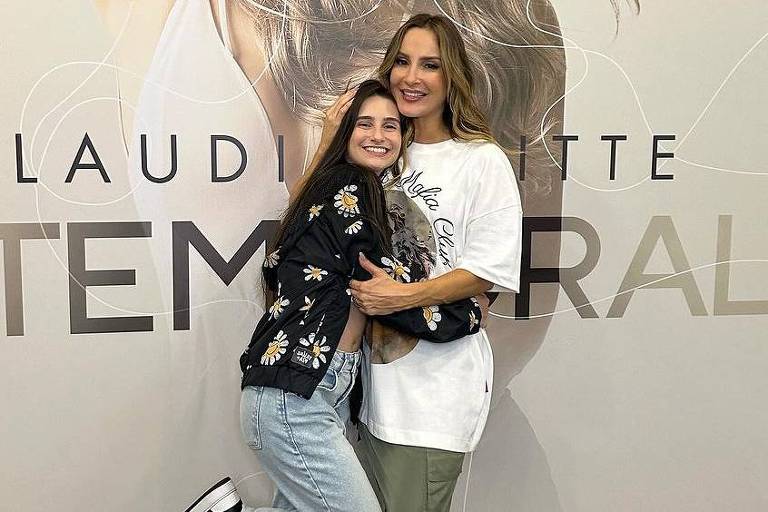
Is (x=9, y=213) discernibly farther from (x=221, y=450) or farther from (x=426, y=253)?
(x=426, y=253)

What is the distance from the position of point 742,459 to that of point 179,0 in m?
2.13

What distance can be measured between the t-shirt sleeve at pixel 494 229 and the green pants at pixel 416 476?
43 centimetres

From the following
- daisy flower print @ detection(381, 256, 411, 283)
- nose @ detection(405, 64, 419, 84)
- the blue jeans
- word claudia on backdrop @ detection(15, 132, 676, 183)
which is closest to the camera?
the blue jeans

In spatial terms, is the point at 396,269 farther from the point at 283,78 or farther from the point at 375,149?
the point at 283,78

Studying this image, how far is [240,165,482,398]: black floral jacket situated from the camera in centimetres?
167

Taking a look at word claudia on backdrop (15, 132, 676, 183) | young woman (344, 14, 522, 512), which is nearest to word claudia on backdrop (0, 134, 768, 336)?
word claudia on backdrop (15, 132, 676, 183)

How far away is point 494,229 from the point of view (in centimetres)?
187

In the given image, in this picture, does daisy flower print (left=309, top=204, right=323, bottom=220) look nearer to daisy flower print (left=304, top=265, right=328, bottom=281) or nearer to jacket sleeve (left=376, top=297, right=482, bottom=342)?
daisy flower print (left=304, top=265, right=328, bottom=281)

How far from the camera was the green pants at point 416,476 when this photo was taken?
1.86 metres

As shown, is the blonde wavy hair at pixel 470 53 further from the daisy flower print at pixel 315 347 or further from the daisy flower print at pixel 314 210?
the daisy flower print at pixel 315 347

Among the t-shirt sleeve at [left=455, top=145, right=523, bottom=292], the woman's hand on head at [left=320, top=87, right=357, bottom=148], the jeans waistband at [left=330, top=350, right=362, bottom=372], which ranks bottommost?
the jeans waistband at [left=330, top=350, right=362, bottom=372]

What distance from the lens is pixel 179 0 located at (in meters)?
2.14

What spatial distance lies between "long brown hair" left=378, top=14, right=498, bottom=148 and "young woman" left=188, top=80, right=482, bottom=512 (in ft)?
0.76

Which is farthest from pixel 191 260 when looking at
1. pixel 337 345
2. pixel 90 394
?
pixel 337 345
